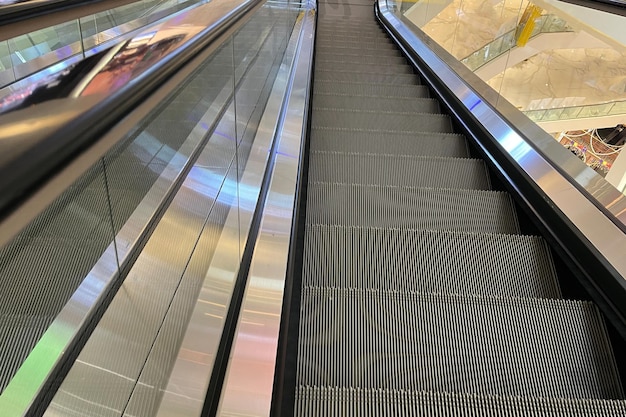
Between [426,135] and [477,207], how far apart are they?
1.26 metres

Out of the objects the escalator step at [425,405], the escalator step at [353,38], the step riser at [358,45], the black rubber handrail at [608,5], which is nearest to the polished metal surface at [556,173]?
the escalator step at [425,405]

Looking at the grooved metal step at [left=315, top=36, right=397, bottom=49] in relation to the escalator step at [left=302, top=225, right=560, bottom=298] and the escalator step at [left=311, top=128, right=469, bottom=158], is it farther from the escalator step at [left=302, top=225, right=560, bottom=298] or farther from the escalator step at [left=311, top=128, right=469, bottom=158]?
the escalator step at [left=302, top=225, right=560, bottom=298]

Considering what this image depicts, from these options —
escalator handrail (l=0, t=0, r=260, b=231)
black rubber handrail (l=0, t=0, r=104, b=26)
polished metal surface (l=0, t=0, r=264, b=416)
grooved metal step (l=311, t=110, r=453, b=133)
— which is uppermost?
escalator handrail (l=0, t=0, r=260, b=231)

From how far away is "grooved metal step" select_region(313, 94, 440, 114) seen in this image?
5051 millimetres

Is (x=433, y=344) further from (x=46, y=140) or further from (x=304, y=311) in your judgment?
(x=46, y=140)

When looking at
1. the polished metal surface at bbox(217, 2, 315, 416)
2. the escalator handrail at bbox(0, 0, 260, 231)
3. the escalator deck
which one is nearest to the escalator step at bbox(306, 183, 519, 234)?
the escalator deck

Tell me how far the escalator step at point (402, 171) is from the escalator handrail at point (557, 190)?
0.15m

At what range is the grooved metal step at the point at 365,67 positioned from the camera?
655 cm

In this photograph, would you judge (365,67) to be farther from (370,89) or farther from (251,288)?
(251,288)

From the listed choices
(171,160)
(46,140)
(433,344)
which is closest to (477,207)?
(433,344)

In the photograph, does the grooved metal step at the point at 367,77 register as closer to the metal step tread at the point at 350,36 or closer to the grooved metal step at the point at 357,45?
the grooved metal step at the point at 357,45

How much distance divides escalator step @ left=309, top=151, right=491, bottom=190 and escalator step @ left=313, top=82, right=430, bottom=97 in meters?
2.00

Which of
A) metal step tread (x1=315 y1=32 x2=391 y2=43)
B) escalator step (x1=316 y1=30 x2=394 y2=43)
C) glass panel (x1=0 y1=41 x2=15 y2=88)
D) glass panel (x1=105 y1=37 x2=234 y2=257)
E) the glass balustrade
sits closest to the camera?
glass panel (x1=105 y1=37 x2=234 y2=257)

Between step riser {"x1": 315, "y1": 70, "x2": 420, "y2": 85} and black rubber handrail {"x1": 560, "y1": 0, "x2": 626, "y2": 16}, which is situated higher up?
black rubber handrail {"x1": 560, "y1": 0, "x2": 626, "y2": 16}
